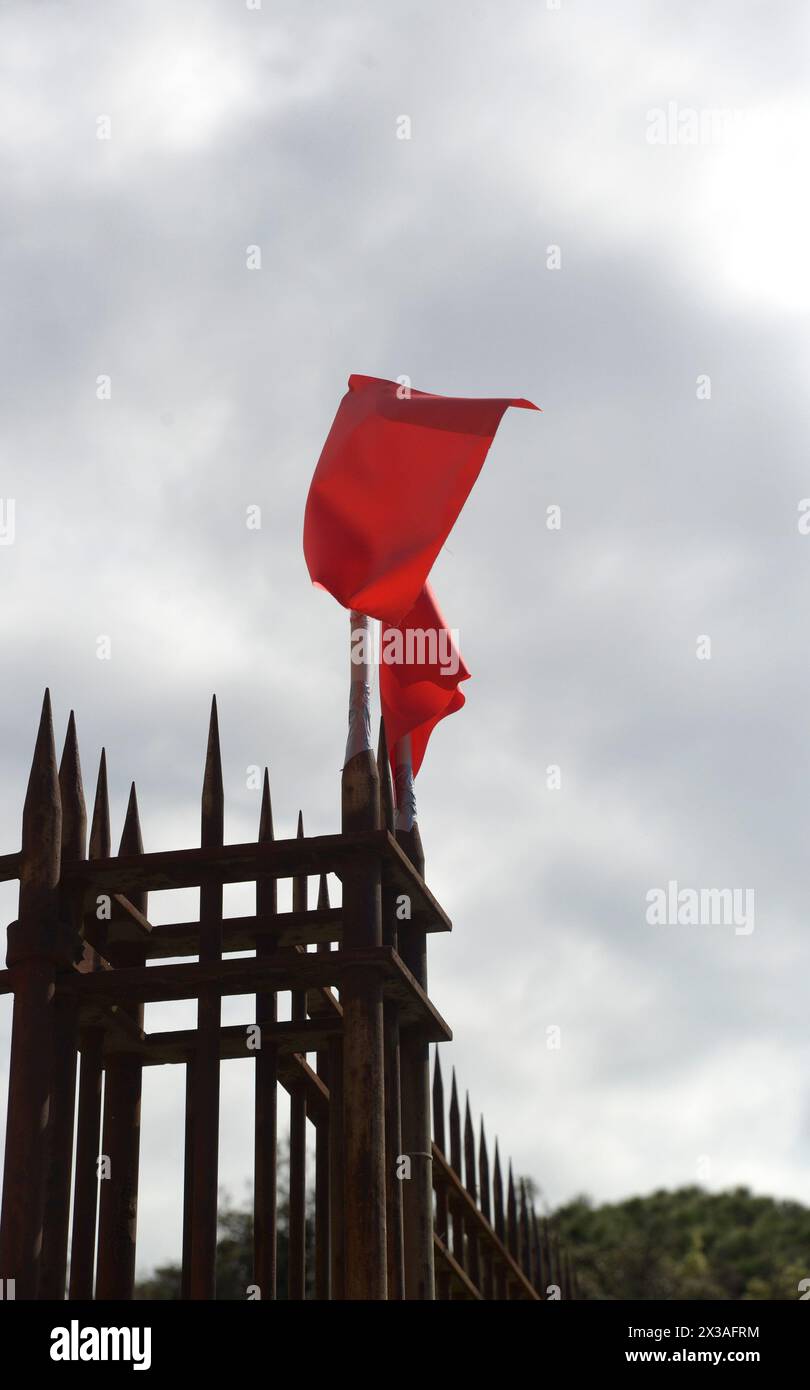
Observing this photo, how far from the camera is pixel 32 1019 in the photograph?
18.4 ft

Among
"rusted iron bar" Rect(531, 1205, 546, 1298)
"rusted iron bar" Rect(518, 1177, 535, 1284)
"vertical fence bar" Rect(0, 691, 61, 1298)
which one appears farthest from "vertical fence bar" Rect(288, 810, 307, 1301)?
"rusted iron bar" Rect(531, 1205, 546, 1298)

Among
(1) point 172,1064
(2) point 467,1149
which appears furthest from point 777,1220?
(1) point 172,1064

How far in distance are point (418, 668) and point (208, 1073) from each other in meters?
2.42

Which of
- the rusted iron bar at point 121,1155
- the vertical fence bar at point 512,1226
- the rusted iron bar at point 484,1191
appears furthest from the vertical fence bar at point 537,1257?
the rusted iron bar at point 121,1155

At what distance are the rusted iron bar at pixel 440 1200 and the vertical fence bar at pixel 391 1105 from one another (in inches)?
143

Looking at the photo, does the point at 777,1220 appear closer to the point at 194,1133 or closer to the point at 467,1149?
the point at 467,1149

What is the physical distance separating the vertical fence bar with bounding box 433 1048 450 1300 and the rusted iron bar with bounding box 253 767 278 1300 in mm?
3814

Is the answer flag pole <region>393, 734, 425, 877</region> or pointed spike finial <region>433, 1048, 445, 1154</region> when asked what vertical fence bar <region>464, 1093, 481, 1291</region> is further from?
flag pole <region>393, 734, 425, 877</region>

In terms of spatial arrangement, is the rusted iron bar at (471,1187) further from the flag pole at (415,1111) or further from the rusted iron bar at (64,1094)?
the rusted iron bar at (64,1094)

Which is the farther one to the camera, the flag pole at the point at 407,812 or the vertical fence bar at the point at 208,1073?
the flag pole at the point at 407,812

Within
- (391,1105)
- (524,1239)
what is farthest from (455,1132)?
(391,1105)

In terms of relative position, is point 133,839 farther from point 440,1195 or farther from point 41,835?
point 440,1195

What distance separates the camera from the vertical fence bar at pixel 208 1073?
5363 millimetres

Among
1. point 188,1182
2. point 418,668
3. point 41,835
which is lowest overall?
point 188,1182
